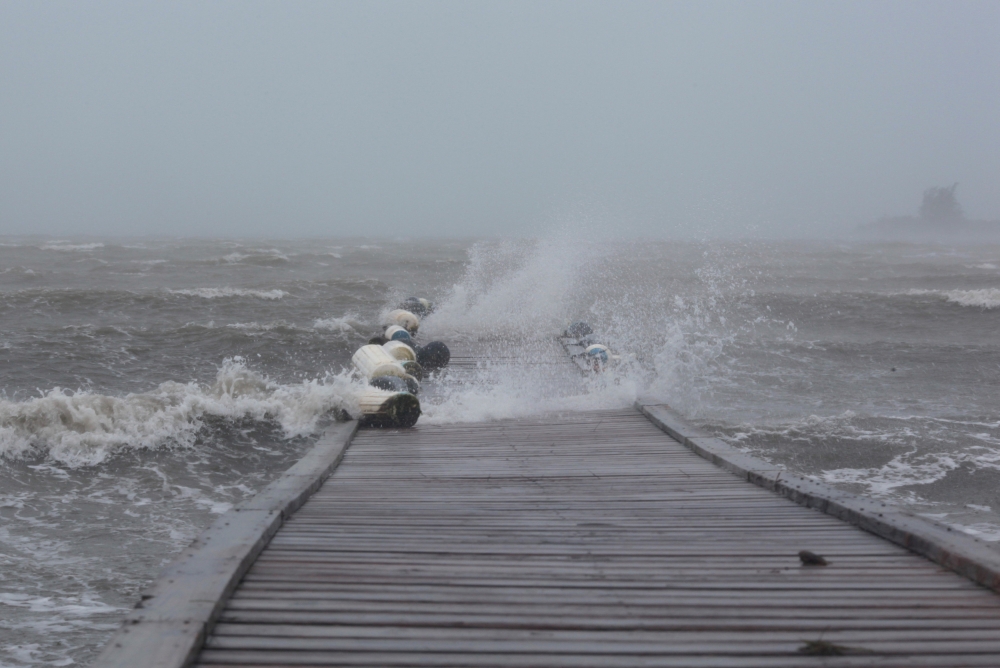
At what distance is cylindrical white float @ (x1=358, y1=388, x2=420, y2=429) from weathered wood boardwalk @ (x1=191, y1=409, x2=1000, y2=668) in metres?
2.58

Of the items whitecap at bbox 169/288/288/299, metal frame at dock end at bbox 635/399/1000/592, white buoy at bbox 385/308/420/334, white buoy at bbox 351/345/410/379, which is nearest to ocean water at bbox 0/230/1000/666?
whitecap at bbox 169/288/288/299

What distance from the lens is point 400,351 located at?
1098 centimetres

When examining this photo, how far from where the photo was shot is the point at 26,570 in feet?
17.4

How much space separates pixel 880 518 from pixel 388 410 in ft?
15.6

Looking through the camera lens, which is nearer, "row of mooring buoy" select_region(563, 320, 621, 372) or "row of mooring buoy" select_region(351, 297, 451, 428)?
"row of mooring buoy" select_region(351, 297, 451, 428)

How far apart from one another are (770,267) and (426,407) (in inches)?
1363

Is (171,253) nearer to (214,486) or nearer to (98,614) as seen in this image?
(214,486)

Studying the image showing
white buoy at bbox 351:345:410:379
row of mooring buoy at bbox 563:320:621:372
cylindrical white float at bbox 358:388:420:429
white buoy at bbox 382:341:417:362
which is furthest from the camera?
row of mooring buoy at bbox 563:320:621:372

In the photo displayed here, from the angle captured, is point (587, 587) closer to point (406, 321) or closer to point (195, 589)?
point (195, 589)

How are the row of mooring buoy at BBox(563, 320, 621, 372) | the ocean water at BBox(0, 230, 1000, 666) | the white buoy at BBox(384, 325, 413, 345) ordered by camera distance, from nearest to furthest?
the ocean water at BBox(0, 230, 1000, 666)
the row of mooring buoy at BBox(563, 320, 621, 372)
the white buoy at BBox(384, 325, 413, 345)

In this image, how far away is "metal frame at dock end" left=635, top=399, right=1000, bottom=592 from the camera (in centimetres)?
335

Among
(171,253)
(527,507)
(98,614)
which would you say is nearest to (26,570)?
(98,614)

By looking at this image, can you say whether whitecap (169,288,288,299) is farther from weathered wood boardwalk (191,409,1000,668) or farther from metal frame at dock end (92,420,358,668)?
metal frame at dock end (92,420,358,668)

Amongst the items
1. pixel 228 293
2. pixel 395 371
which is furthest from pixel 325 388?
pixel 228 293
